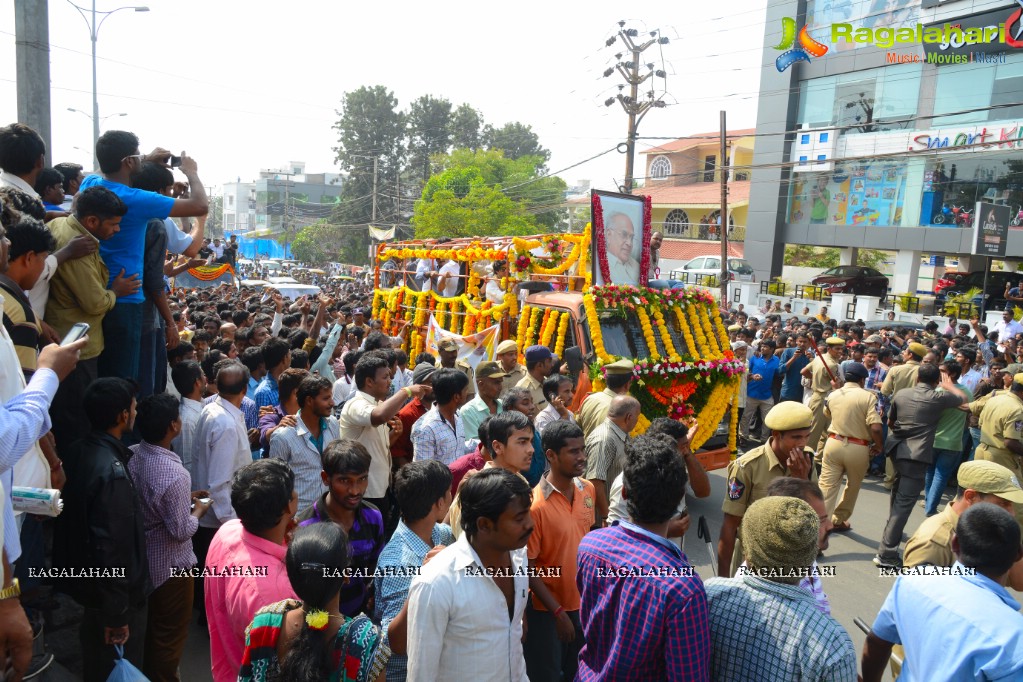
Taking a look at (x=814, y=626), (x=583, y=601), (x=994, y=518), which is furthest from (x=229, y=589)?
(x=994, y=518)

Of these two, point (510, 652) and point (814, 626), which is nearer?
point (814, 626)

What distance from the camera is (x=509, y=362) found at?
702 centimetres

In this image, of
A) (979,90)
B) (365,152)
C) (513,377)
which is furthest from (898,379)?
(365,152)

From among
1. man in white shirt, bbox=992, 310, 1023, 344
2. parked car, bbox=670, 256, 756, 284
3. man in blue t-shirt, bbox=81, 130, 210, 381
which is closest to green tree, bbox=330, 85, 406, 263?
parked car, bbox=670, 256, 756, 284

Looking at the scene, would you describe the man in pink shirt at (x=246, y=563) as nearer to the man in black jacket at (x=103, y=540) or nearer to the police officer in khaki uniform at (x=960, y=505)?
the man in black jacket at (x=103, y=540)

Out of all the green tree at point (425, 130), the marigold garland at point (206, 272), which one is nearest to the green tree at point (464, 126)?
Answer: the green tree at point (425, 130)

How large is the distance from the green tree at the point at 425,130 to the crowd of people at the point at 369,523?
49.1 m

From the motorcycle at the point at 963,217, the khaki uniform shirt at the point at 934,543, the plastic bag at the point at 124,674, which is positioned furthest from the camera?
the motorcycle at the point at 963,217

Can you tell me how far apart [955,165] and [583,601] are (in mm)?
30076

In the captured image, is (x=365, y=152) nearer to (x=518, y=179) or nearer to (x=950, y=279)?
(x=518, y=179)

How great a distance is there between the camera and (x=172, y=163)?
4711 mm

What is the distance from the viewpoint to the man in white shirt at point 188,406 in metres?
4.32

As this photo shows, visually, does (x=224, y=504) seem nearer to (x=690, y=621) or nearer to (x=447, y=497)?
(x=447, y=497)

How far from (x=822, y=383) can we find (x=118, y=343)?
8228mm
